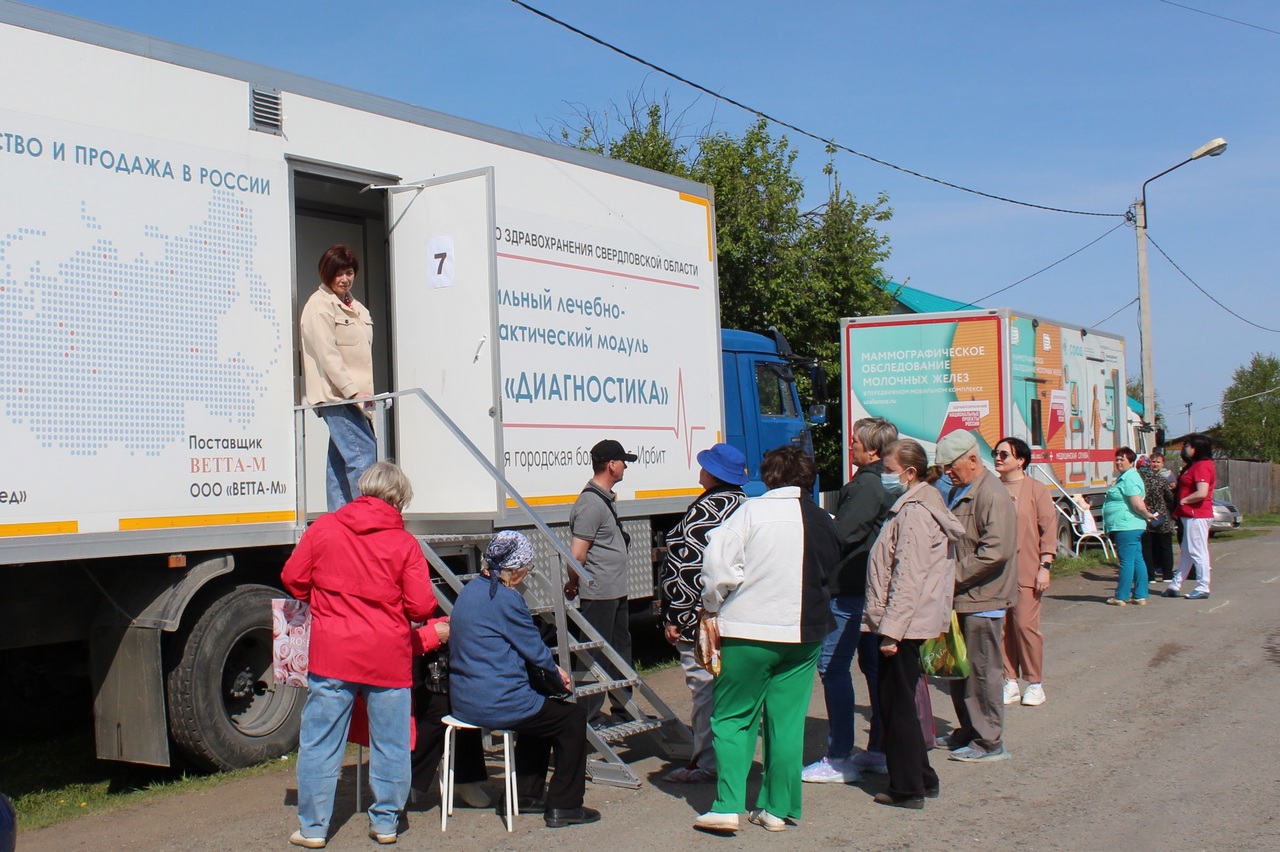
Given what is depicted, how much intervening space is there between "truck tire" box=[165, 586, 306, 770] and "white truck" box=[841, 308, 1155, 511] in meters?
9.44

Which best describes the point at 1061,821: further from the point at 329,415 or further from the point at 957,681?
the point at 329,415

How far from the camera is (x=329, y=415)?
6688 mm

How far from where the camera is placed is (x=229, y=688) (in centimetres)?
650

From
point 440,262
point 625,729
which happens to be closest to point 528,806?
point 625,729

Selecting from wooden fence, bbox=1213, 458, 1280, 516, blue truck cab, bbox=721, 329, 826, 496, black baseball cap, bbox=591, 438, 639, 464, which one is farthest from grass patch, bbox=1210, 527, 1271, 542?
black baseball cap, bbox=591, 438, 639, 464

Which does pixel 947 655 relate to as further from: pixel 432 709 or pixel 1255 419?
pixel 1255 419

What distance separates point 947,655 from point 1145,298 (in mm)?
19234

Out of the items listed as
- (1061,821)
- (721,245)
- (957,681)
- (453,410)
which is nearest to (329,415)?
(453,410)

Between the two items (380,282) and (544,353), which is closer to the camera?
(544,353)

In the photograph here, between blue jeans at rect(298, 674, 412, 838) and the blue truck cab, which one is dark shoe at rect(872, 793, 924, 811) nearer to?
blue jeans at rect(298, 674, 412, 838)

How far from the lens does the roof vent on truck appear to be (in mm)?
6430

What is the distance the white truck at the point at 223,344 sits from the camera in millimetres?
5523

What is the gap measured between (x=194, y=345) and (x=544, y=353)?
2265 mm

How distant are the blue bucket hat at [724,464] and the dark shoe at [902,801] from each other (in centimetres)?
170
